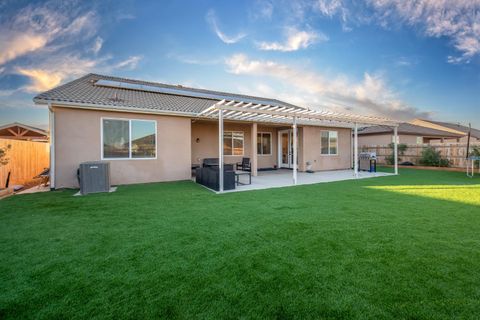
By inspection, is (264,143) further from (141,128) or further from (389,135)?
(389,135)

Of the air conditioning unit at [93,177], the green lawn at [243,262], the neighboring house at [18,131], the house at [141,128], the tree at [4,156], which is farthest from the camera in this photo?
the neighboring house at [18,131]

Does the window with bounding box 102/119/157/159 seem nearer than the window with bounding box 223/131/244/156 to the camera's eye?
Yes

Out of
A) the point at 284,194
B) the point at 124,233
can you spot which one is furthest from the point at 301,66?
the point at 124,233

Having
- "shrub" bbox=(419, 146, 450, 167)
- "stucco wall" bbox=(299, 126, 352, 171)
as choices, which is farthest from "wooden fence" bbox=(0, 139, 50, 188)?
"shrub" bbox=(419, 146, 450, 167)

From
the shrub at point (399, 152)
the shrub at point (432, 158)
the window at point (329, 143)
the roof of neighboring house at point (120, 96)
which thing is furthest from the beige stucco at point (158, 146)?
the shrub at point (432, 158)

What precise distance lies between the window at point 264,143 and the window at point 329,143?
3290 mm

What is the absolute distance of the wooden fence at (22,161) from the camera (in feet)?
27.2

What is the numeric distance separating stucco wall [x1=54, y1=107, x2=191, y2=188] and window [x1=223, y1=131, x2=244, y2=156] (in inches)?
120

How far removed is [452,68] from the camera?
13.8 m

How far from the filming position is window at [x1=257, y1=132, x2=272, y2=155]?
540 inches

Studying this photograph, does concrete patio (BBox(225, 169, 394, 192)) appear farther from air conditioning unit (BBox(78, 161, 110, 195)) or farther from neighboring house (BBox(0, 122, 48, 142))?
neighboring house (BBox(0, 122, 48, 142))

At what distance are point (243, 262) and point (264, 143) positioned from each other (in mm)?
11643

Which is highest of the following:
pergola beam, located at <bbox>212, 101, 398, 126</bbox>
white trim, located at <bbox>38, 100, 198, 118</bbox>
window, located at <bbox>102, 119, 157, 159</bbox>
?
white trim, located at <bbox>38, 100, 198, 118</bbox>

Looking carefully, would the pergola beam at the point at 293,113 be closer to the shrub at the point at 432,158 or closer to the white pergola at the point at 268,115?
the white pergola at the point at 268,115
